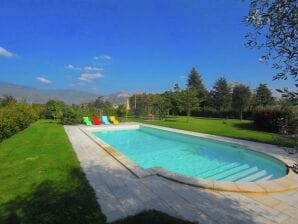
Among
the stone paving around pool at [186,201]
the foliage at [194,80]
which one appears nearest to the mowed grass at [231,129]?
the stone paving around pool at [186,201]

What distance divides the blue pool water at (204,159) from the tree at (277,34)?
17.3 ft

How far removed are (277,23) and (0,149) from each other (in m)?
9.71

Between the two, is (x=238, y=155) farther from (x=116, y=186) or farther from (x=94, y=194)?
(x=94, y=194)

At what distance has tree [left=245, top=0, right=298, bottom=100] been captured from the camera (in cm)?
195

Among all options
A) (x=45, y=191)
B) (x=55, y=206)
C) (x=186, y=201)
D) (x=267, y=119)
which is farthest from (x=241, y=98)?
(x=55, y=206)

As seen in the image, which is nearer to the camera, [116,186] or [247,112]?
[116,186]

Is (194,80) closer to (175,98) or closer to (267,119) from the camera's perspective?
(175,98)

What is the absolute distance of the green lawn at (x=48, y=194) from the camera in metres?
3.29

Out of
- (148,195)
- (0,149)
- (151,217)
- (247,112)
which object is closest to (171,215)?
(151,217)

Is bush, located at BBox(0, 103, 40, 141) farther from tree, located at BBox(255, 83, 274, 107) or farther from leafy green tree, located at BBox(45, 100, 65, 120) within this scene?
tree, located at BBox(255, 83, 274, 107)

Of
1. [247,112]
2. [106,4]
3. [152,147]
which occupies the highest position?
[106,4]

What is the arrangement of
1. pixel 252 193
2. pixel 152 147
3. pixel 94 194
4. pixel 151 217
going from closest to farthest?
pixel 151 217
pixel 94 194
pixel 252 193
pixel 152 147

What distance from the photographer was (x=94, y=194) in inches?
165

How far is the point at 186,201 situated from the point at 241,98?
79.7 feet
